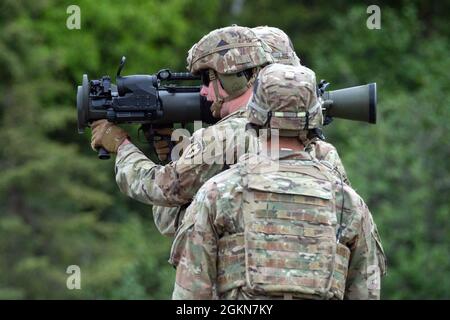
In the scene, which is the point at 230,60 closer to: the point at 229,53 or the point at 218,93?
the point at 229,53

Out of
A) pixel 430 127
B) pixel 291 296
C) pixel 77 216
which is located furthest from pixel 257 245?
pixel 77 216

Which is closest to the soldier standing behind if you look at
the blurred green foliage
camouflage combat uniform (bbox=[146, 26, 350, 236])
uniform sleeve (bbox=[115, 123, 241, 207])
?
uniform sleeve (bbox=[115, 123, 241, 207])

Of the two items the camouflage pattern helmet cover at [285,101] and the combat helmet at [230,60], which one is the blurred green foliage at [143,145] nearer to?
the combat helmet at [230,60]

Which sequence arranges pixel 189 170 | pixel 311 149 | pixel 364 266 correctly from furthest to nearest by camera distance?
pixel 311 149, pixel 189 170, pixel 364 266

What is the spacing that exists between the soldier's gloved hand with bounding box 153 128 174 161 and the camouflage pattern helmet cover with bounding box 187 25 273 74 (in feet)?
1.40

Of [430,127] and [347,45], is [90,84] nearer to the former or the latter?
[430,127]

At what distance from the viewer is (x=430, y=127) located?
75.3ft

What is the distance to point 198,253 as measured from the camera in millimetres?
6199

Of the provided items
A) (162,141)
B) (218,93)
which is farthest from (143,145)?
(218,93)

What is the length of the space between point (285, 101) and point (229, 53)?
0.98 metres

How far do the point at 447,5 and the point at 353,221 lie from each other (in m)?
29.1

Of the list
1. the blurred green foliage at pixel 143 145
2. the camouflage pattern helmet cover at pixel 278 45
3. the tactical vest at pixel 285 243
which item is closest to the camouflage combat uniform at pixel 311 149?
the camouflage pattern helmet cover at pixel 278 45

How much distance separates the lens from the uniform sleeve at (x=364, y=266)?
6340 mm

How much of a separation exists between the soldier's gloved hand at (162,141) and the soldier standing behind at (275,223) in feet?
4.22
